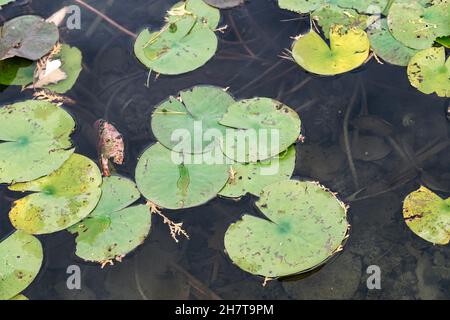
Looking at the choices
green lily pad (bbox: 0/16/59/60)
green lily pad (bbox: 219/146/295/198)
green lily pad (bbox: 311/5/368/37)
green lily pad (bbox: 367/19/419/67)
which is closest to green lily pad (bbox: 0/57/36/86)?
green lily pad (bbox: 0/16/59/60)

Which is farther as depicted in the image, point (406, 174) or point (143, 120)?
point (143, 120)

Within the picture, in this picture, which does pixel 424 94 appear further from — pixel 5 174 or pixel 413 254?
pixel 5 174

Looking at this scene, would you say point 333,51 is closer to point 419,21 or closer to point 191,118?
point 419,21

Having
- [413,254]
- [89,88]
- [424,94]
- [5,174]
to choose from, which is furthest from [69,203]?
[424,94]

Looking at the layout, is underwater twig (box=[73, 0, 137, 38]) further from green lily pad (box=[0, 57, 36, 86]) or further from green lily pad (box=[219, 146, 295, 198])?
green lily pad (box=[219, 146, 295, 198])
